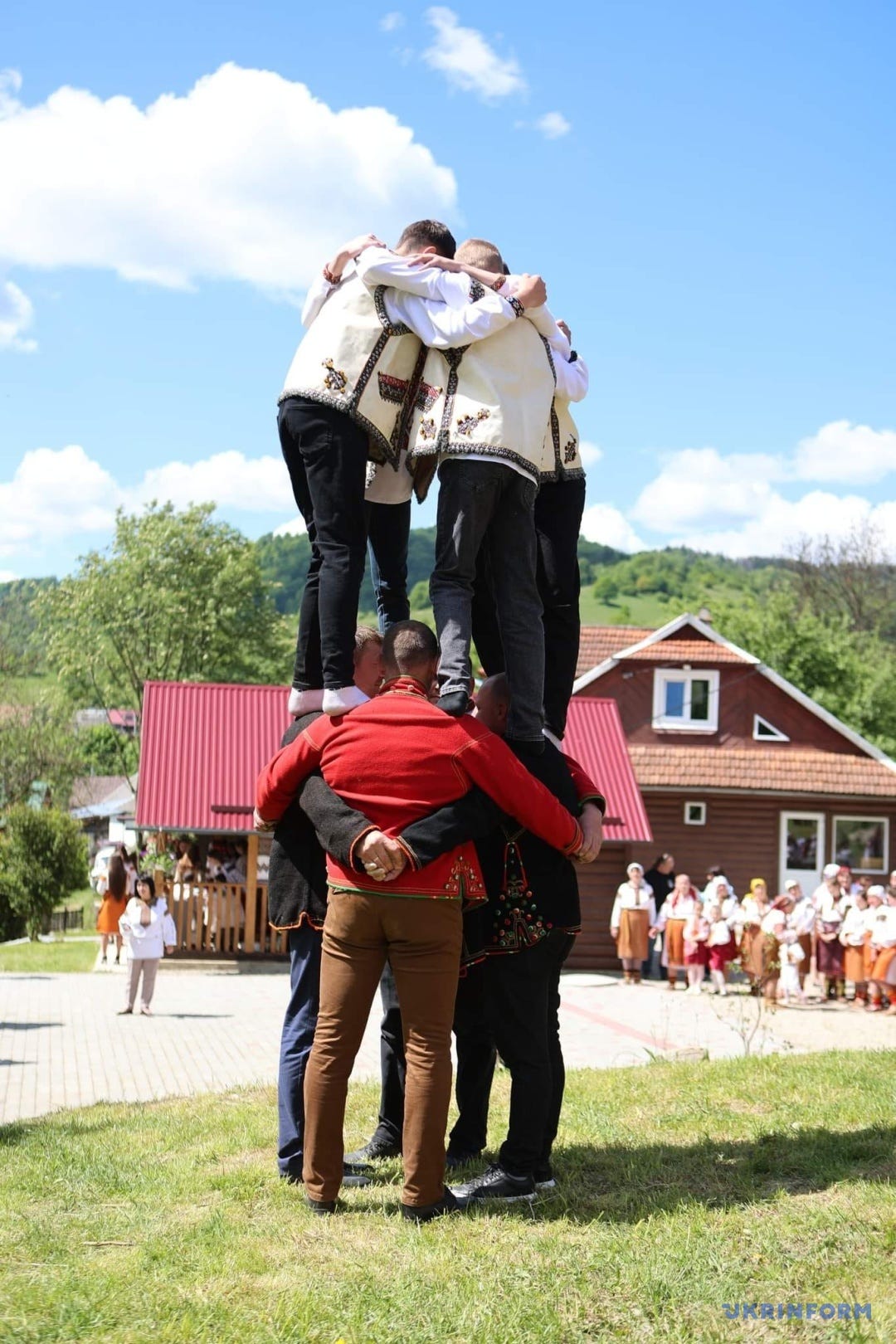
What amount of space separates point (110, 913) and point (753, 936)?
9.66 metres

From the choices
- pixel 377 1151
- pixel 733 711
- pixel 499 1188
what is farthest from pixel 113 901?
pixel 733 711

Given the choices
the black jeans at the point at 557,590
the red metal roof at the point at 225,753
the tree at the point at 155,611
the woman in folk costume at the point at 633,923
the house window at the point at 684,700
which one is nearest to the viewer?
the black jeans at the point at 557,590

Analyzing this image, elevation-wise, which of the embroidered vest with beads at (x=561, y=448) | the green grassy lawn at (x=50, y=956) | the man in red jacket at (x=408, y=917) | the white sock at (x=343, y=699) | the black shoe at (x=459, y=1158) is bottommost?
the green grassy lawn at (x=50, y=956)

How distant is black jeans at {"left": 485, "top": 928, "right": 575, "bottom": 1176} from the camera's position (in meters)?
5.43

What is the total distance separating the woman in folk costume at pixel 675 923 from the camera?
21719 millimetres

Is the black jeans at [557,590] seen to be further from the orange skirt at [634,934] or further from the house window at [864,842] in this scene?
the house window at [864,842]

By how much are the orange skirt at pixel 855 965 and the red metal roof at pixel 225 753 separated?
6.45 metres

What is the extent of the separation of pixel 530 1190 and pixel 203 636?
46.7 metres

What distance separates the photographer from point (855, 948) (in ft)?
63.3

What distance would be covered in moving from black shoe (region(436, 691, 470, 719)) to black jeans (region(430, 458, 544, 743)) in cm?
3

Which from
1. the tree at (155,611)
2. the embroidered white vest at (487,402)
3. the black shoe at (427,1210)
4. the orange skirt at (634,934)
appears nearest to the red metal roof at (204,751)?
the orange skirt at (634,934)

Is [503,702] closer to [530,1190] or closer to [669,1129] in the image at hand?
[530,1190]

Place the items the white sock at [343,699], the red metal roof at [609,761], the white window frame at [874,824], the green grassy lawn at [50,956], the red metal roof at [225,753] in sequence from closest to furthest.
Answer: the white sock at [343,699] → the green grassy lawn at [50,956] → the red metal roof at [225,753] → the red metal roof at [609,761] → the white window frame at [874,824]

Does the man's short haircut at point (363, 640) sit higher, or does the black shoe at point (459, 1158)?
the man's short haircut at point (363, 640)
